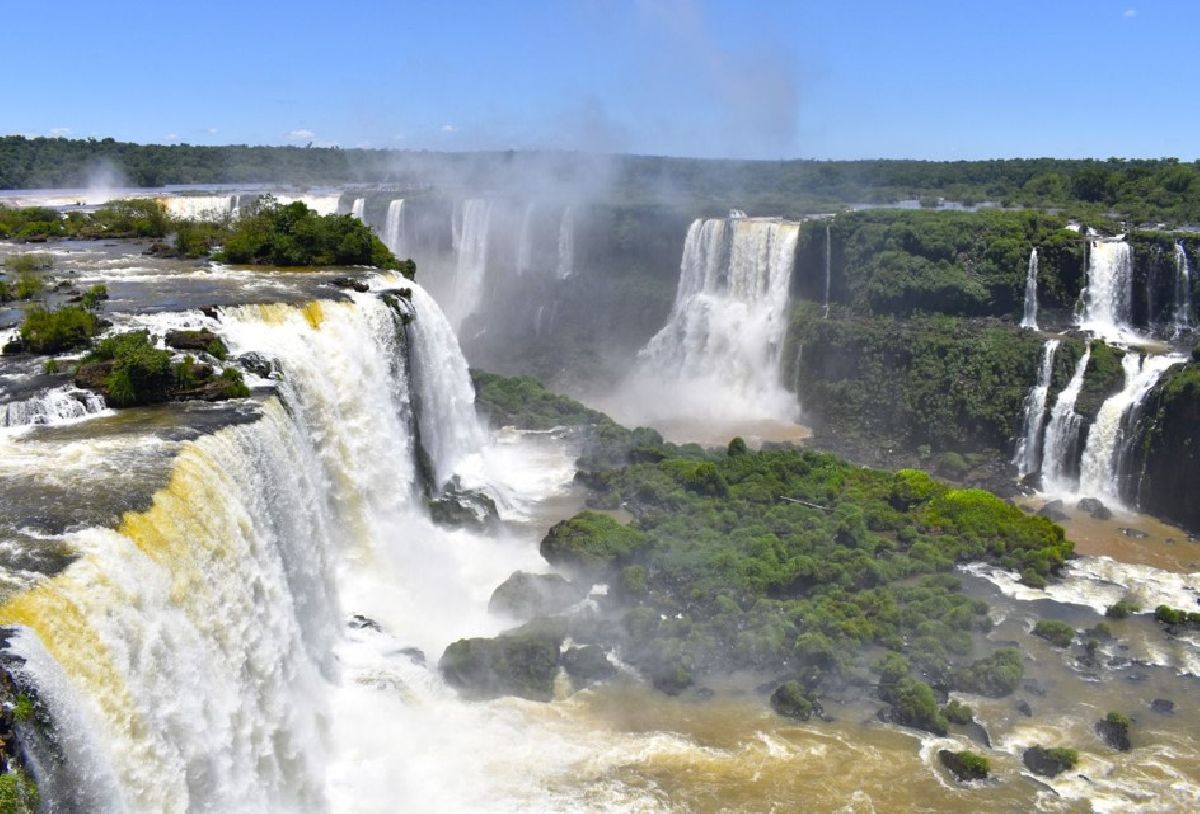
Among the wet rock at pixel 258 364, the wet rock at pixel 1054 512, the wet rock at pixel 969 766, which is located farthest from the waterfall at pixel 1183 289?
the wet rock at pixel 258 364

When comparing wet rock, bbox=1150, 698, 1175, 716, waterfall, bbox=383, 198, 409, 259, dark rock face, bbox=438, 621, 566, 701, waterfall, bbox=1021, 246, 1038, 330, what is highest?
waterfall, bbox=383, 198, 409, 259

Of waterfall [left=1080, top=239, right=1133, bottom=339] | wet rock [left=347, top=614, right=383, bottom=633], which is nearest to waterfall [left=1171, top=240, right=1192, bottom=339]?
waterfall [left=1080, top=239, right=1133, bottom=339]

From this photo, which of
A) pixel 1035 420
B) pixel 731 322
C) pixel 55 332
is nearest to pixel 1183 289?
pixel 1035 420

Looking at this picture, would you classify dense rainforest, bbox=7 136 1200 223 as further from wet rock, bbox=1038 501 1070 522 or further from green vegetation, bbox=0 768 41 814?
green vegetation, bbox=0 768 41 814

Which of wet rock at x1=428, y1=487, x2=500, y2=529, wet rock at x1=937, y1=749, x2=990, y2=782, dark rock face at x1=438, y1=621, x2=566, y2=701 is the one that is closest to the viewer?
wet rock at x1=937, y1=749, x2=990, y2=782

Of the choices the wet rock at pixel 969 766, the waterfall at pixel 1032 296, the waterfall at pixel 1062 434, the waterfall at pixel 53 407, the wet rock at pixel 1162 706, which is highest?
the waterfall at pixel 1032 296

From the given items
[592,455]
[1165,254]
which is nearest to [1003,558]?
[592,455]

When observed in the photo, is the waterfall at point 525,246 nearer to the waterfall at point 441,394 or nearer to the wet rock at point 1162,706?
the waterfall at point 441,394

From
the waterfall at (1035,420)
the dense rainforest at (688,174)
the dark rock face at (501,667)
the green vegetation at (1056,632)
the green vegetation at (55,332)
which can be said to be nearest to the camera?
the dark rock face at (501,667)
